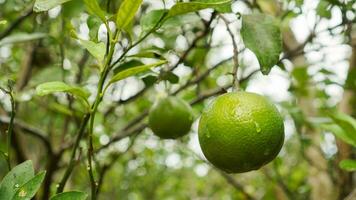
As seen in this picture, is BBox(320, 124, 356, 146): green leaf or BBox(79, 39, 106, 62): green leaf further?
BBox(320, 124, 356, 146): green leaf

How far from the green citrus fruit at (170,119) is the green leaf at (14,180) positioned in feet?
1.64

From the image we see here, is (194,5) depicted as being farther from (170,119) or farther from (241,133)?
(170,119)

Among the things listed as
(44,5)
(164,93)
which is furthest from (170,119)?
(44,5)

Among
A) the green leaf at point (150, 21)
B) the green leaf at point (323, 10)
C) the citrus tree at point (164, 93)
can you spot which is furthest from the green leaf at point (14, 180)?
the green leaf at point (323, 10)

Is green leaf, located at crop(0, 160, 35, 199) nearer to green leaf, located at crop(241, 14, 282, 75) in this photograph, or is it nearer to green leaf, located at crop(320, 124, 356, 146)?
green leaf, located at crop(241, 14, 282, 75)

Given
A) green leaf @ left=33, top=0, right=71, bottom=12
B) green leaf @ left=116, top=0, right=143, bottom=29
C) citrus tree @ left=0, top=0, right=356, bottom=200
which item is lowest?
citrus tree @ left=0, top=0, right=356, bottom=200

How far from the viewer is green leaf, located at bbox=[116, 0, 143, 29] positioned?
0.85m

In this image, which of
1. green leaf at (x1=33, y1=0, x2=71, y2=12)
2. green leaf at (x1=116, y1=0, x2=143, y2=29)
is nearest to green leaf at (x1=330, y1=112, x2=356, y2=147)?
green leaf at (x1=116, y1=0, x2=143, y2=29)

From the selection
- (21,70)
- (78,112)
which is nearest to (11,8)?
(21,70)

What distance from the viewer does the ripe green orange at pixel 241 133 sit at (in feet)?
2.81

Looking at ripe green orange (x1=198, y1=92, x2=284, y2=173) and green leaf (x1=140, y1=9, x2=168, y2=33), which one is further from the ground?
green leaf (x1=140, y1=9, x2=168, y2=33)

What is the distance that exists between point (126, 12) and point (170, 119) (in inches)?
18.3

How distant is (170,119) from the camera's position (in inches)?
50.3

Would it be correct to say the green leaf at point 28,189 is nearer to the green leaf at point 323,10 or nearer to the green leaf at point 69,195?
the green leaf at point 69,195
